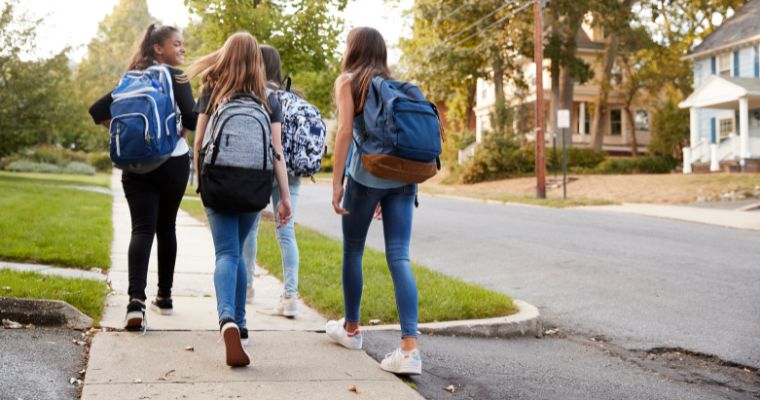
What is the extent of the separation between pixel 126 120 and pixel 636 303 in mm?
4951

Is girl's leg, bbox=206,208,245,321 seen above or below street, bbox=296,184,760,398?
above

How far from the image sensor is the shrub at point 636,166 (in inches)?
1435

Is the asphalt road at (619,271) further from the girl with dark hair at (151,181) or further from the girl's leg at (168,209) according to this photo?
the girl with dark hair at (151,181)

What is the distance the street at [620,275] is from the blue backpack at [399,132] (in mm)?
1647

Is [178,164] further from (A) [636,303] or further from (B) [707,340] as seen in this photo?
(A) [636,303]

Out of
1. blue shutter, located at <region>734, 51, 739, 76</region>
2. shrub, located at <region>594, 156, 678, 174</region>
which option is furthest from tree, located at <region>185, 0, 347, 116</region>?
blue shutter, located at <region>734, 51, 739, 76</region>

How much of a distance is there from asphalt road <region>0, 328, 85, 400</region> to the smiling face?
5.85 feet

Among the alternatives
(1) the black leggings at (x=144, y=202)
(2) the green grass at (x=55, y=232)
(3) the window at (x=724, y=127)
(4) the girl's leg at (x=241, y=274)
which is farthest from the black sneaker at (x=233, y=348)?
(3) the window at (x=724, y=127)

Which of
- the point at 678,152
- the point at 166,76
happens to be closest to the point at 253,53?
the point at 166,76

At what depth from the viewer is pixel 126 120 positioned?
15.6ft

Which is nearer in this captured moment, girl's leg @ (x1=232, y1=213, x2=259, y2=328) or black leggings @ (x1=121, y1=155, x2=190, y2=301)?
girl's leg @ (x1=232, y1=213, x2=259, y2=328)

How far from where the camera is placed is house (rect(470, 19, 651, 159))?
1890 inches

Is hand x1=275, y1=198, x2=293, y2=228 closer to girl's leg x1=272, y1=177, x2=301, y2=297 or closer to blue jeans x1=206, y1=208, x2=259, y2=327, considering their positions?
blue jeans x1=206, y1=208, x2=259, y2=327

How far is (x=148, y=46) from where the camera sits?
5242 mm
